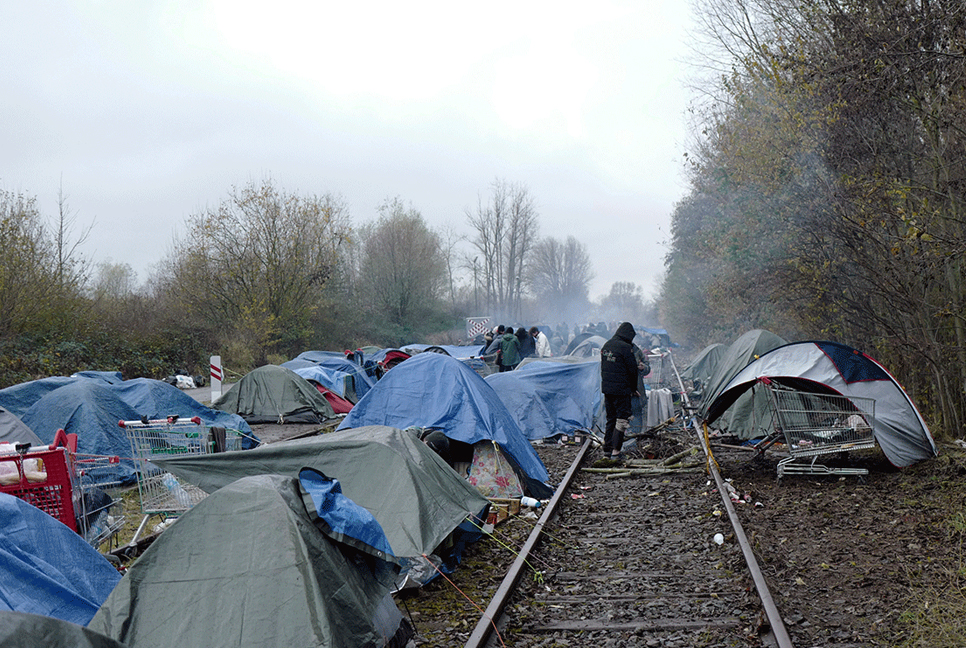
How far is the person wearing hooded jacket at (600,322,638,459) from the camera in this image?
482 inches

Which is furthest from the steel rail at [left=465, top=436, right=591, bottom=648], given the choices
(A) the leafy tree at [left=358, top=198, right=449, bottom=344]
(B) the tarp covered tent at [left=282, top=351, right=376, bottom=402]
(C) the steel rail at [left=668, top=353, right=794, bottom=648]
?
(A) the leafy tree at [left=358, top=198, right=449, bottom=344]

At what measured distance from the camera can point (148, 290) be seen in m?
38.9

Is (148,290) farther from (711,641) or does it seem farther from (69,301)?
(711,641)

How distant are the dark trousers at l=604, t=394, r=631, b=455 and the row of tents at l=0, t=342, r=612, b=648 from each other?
8.88 ft

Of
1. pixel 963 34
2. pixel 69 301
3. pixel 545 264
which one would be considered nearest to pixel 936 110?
pixel 963 34

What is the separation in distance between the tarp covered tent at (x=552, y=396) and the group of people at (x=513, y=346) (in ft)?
16.3

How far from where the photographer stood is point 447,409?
32.1 ft

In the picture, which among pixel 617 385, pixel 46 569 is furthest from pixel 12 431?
pixel 617 385

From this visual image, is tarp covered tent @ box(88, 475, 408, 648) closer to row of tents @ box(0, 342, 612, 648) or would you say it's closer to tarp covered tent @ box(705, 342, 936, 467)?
row of tents @ box(0, 342, 612, 648)

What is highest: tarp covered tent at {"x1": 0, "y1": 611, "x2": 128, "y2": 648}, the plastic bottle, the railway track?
tarp covered tent at {"x1": 0, "y1": 611, "x2": 128, "y2": 648}

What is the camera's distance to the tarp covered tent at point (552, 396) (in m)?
14.6

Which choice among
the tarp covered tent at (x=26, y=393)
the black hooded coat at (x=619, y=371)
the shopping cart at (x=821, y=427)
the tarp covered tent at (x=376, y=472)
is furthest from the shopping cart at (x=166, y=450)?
the shopping cart at (x=821, y=427)

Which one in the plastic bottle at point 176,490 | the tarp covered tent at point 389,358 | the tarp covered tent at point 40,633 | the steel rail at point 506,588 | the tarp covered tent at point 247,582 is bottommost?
the steel rail at point 506,588

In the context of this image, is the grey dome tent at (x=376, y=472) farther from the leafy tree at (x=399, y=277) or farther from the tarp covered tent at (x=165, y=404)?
A: the leafy tree at (x=399, y=277)
